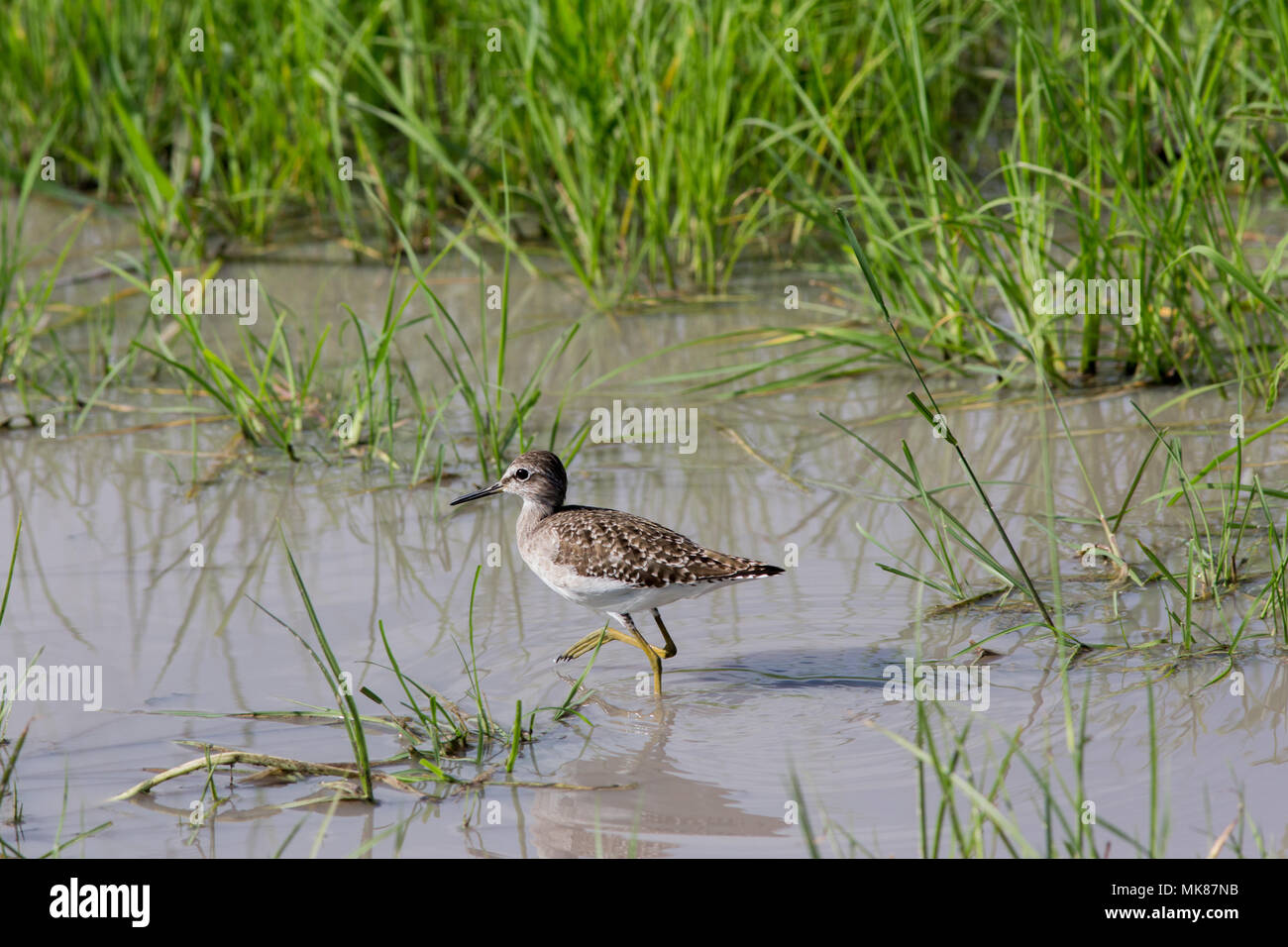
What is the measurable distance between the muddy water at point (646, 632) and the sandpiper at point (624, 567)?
22 centimetres

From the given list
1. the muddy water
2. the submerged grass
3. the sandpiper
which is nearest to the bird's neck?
the sandpiper

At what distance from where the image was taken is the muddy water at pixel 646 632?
13.5 ft

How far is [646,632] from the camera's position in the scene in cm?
592

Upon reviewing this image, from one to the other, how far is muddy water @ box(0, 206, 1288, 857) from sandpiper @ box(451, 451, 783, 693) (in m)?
0.22

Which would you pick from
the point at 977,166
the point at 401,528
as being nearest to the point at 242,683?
the point at 401,528

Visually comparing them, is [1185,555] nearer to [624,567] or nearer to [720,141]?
[624,567]

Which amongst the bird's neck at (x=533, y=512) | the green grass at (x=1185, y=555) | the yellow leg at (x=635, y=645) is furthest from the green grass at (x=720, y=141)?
the yellow leg at (x=635, y=645)

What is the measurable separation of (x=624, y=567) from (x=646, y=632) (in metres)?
0.86

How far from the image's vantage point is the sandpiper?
510cm

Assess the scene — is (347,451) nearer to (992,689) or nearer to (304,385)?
(304,385)

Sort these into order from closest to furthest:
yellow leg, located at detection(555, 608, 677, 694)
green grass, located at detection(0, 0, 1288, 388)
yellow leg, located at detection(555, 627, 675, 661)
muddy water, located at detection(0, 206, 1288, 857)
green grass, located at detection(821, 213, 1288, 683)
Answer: muddy water, located at detection(0, 206, 1288, 857), green grass, located at detection(821, 213, 1288, 683), yellow leg, located at detection(555, 608, 677, 694), yellow leg, located at detection(555, 627, 675, 661), green grass, located at detection(0, 0, 1288, 388)

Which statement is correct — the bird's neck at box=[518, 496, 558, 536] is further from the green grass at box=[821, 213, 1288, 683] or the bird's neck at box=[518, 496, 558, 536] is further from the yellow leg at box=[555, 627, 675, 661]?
the green grass at box=[821, 213, 1288, 683]

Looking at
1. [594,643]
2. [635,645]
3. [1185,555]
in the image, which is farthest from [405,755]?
[1185,555]
